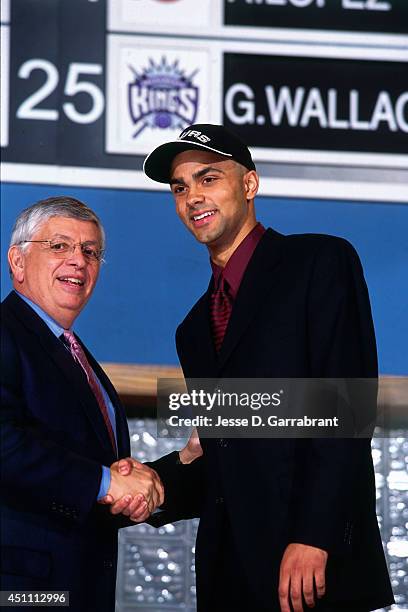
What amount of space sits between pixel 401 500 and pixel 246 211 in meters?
0.90

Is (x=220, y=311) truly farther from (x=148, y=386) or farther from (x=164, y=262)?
(x=164, y=262)

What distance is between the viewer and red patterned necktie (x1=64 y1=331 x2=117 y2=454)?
2.40 m

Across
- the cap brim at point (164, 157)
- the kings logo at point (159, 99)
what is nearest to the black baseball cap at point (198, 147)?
the cap brim at point (164, 157)

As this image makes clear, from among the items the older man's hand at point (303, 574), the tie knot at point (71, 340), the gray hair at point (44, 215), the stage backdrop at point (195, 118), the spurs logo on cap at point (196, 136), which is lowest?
the older man's hand at point (303, 574)

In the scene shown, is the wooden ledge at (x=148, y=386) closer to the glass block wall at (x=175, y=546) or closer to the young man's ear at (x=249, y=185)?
the glass block wall at (x=175, y=546)

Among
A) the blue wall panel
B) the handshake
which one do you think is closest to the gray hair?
the handshake

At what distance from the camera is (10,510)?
225 cm

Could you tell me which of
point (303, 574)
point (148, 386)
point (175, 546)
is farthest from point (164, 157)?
point (175, 546)

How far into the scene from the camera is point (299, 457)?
229 cm

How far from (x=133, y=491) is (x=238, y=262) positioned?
0.48m

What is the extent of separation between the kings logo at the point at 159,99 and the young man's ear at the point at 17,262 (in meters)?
0.84

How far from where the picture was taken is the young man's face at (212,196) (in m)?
2.43

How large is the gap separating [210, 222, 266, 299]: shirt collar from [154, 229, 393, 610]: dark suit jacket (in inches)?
1.5

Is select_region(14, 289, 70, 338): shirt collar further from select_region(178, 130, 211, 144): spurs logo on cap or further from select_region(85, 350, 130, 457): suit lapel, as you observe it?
select_region(178, 130, 211, 144): spurs logo on cap
